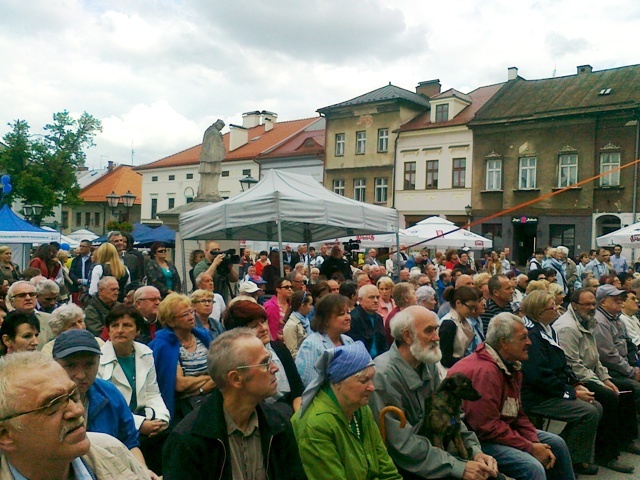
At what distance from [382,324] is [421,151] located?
28039 millimetres

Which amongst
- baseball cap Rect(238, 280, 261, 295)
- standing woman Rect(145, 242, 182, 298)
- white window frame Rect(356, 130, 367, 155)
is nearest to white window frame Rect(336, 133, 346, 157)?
white window frame Rect(356, 130, 367, 155)

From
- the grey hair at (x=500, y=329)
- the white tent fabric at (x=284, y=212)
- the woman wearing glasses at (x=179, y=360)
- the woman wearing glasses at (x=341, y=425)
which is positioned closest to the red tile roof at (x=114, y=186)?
the white tent fabric at (x=284, y=212)

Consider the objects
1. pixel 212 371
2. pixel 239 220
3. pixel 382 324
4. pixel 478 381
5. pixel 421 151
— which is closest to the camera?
pixel 212 371

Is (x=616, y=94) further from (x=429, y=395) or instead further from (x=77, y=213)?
(x=77, y=213)

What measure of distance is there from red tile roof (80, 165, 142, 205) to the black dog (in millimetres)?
56803

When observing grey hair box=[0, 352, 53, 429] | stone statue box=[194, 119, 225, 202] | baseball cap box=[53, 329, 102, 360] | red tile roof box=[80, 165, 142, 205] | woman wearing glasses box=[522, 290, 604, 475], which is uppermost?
red tile roof box=[80, 165, 142, 205]

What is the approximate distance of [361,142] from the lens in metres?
36.1

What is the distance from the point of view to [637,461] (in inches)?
221

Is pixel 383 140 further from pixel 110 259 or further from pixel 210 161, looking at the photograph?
pixel 110 259

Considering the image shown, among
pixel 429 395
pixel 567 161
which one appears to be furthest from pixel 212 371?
pixel 567 161

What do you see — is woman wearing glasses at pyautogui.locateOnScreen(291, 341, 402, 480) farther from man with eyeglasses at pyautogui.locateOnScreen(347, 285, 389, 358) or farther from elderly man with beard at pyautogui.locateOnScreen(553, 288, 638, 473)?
elderly man with beard at pyautogui.locateOnScreen(553, 288, 638, 473)

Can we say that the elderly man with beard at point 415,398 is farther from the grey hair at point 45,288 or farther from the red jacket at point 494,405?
the grey hair at point 45,288

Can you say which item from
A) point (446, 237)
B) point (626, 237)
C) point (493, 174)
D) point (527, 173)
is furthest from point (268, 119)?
point (626, 237)

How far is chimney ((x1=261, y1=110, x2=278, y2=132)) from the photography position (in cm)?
4756
